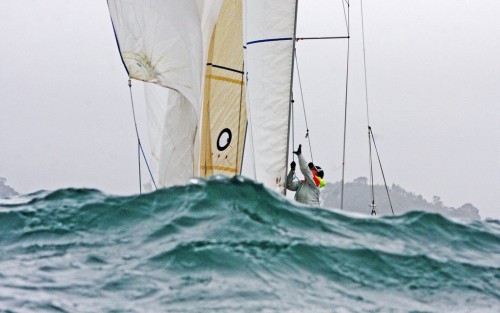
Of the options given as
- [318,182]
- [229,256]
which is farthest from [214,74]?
[229,256]

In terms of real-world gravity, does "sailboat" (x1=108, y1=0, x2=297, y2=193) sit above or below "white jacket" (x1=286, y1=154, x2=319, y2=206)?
above

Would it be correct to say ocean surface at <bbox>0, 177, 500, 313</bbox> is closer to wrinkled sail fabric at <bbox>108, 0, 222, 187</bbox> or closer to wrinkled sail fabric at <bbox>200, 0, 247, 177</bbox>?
wrinkled sail fabric at <bbox>108, 0, 222, 187</bbox>

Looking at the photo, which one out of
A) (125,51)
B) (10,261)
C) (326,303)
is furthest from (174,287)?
(125,51)

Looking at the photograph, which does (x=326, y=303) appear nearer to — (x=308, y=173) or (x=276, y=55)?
(x=308, y=173)

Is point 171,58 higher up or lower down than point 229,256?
higher up

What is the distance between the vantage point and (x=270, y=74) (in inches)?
828

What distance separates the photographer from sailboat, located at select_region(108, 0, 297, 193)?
20.1 metres

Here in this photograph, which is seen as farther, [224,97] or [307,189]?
[224,97]

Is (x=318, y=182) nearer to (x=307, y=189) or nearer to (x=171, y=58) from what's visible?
(x=307, y=189)

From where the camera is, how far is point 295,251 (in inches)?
358

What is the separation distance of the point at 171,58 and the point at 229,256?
12.5 meters

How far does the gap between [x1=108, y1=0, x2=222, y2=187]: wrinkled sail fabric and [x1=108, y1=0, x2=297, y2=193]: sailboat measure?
23 millimetres

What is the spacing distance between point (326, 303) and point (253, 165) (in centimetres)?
1375

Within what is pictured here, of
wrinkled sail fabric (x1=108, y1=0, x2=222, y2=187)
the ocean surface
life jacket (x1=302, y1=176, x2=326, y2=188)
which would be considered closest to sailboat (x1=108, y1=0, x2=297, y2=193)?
wrinkled sail fabric (x1=108, y1=0, x2=222, y2=187)
